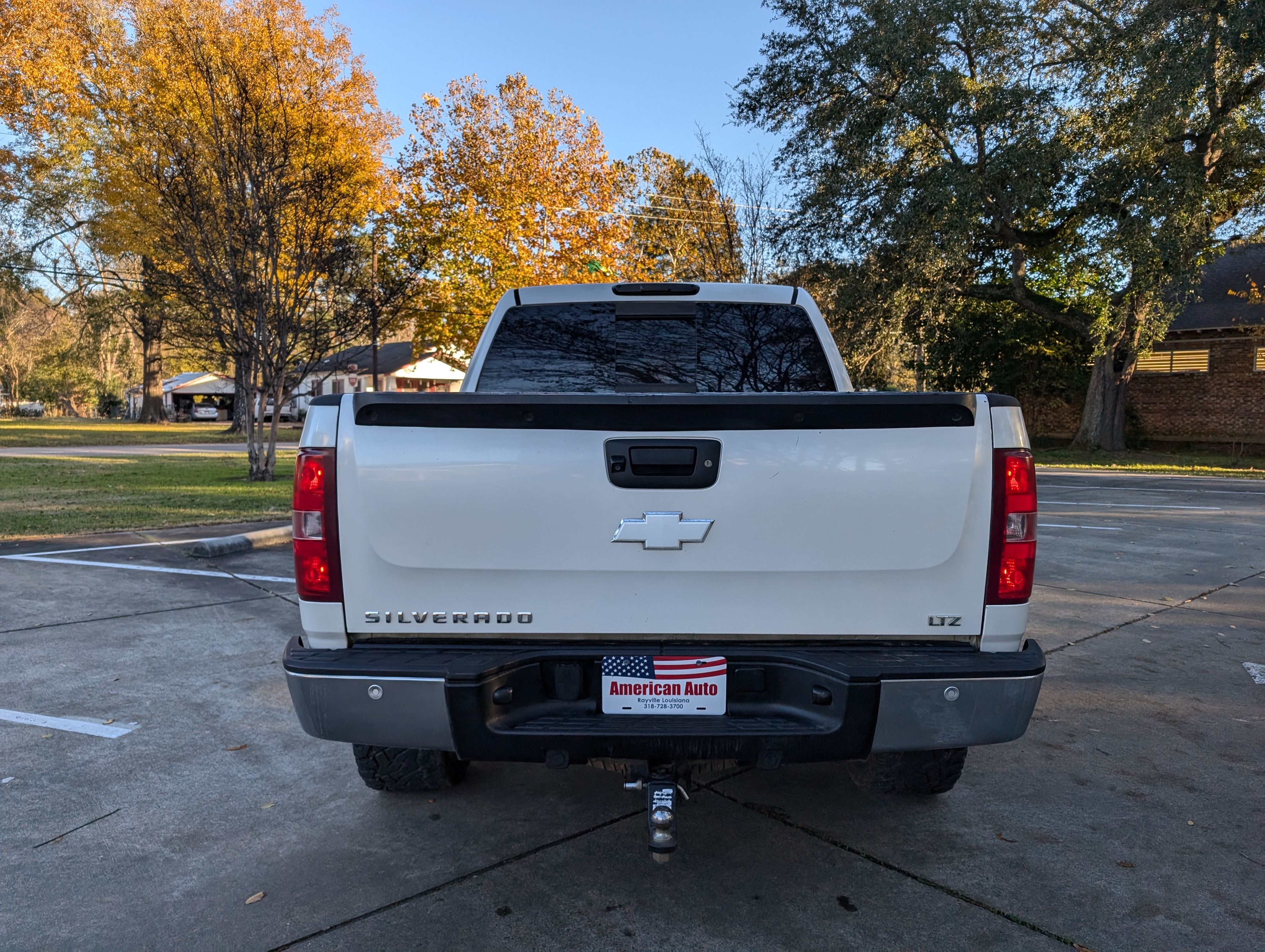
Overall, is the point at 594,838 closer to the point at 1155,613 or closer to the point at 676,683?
the point at 676,683

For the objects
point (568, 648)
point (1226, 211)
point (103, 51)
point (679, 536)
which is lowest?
point (568, 648)

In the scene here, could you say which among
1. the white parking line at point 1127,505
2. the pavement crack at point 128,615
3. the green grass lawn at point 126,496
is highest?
the green grass lawn at point 126,496

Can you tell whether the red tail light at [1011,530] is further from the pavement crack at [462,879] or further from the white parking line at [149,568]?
the white parking line at [149,568]

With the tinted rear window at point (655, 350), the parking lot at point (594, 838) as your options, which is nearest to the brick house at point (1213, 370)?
the parking lot at point (594, 838)

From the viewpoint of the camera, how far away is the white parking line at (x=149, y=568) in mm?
7512

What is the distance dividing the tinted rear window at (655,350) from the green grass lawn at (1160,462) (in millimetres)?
18364

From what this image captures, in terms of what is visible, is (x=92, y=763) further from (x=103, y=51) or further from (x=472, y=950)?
(x=103, y=51)

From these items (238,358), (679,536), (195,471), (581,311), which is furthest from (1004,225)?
(679,536)

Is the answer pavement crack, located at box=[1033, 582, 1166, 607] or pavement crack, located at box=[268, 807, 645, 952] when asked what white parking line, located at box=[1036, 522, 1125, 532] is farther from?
pavement crack, located at box=[268, 807, 645, 952]

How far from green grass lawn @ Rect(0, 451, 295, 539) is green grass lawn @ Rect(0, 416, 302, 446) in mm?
5467

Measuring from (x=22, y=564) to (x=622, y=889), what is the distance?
24.7ft

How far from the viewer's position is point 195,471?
18.5 m

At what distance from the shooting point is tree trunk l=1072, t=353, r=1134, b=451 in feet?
85.5

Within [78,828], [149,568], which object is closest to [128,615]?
[149,568]
